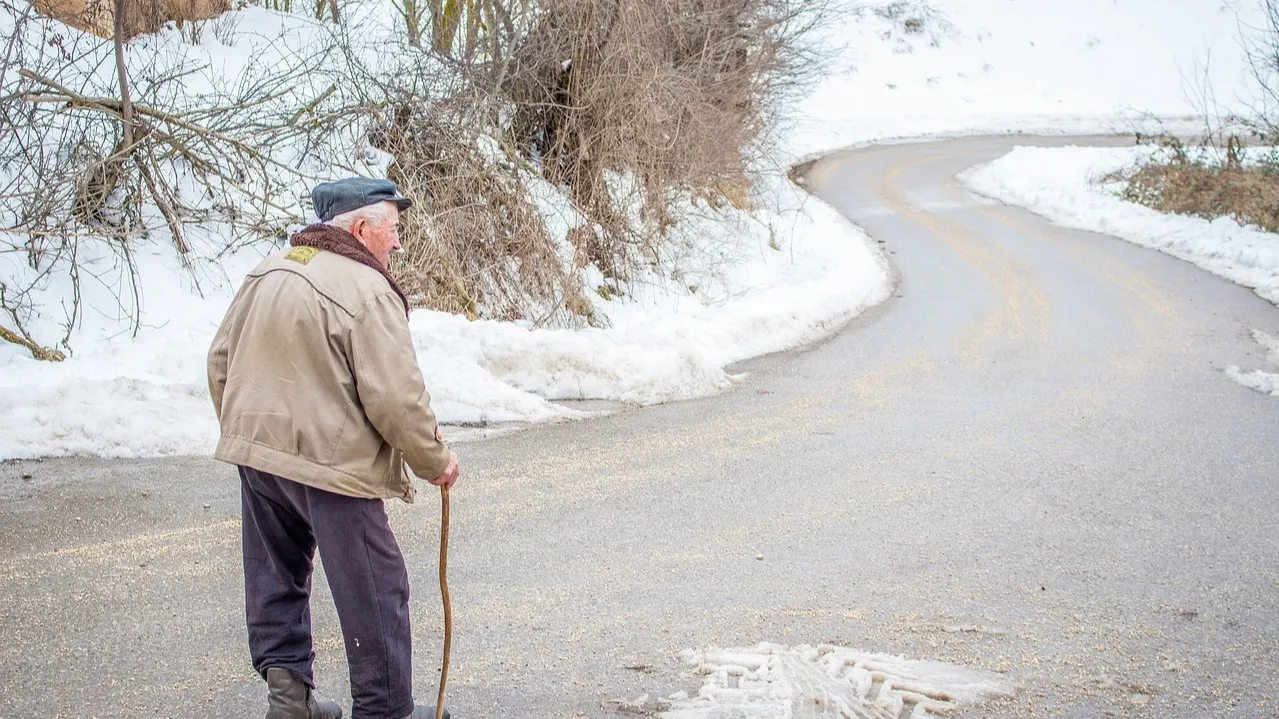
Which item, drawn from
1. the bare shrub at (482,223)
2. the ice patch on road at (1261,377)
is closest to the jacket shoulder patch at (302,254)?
the bare shrub at (482,223)

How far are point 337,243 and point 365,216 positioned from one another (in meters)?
0.15

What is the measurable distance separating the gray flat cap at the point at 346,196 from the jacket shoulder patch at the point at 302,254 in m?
0.17

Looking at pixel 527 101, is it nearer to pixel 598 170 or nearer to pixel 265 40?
pixel 598 170

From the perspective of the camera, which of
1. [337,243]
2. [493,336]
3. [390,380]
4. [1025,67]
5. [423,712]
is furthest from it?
[1025,67]

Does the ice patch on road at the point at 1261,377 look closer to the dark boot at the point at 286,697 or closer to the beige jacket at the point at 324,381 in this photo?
the beige jacket at the point at 324,381

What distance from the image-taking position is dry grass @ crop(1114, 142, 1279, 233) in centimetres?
1806

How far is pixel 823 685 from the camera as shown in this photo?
12.7 ft

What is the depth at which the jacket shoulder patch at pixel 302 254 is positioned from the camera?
121 inches

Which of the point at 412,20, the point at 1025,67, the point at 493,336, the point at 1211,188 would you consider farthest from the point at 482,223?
the point at 1025,67

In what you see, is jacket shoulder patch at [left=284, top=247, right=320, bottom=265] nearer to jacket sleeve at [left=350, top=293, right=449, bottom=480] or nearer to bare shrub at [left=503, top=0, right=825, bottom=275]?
jacket sleeve at [left=350, top=293, right=449, bottom=480]

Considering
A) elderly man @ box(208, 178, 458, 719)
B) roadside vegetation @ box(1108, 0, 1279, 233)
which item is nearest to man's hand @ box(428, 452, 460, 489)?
elderly man @ box(208, 178, 458, 719)

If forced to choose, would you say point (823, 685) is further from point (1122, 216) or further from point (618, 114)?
point (1122, 216)

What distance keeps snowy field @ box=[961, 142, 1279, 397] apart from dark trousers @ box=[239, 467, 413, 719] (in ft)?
27.8

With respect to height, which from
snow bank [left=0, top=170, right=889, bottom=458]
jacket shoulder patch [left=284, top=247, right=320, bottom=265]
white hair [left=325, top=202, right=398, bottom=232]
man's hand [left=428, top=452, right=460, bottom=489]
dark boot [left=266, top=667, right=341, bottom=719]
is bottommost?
dark boot [left=266, top=667, right=341, bottom=719]
